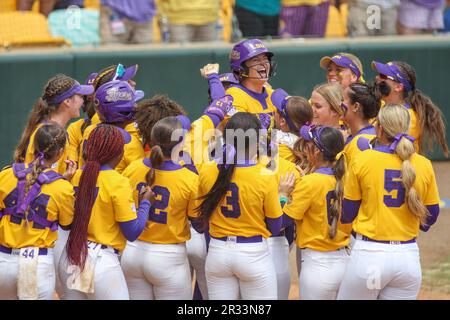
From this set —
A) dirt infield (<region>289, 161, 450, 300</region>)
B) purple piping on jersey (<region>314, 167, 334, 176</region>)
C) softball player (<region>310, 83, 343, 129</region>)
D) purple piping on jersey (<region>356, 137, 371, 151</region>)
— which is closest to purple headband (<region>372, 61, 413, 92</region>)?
softball player (<region>310, 83, 343, 129</region>)

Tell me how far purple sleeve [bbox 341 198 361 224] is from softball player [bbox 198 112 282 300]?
380 mm

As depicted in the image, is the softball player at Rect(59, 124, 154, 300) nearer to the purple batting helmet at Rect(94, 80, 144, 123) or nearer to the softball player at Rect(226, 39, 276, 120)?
the purple batting helmet at Rect(94, 80, 144, 123)

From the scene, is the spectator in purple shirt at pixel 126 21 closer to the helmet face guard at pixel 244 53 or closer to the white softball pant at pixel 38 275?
the helmet face guard at pixel 244 53

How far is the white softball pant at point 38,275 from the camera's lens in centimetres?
537

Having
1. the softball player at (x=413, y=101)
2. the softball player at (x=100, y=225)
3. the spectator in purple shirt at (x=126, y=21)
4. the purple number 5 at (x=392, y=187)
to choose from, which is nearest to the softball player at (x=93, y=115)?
the softball player at (x=100, y=225)

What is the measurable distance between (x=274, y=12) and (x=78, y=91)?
16.1 ft

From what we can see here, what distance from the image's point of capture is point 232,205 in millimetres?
5656

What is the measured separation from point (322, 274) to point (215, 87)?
1.55 meters

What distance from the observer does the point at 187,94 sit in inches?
436

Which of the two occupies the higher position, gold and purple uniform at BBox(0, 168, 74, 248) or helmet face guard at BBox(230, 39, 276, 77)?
helmet face guard at BBox(230, 39, 276, 77)

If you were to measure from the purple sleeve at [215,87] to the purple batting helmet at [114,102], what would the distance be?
59 centimetres

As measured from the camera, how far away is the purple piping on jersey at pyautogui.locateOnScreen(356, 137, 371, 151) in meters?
6.12

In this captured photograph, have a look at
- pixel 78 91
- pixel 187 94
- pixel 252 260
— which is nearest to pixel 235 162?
pixel 252 260

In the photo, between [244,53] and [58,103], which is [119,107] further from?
[244,53]
